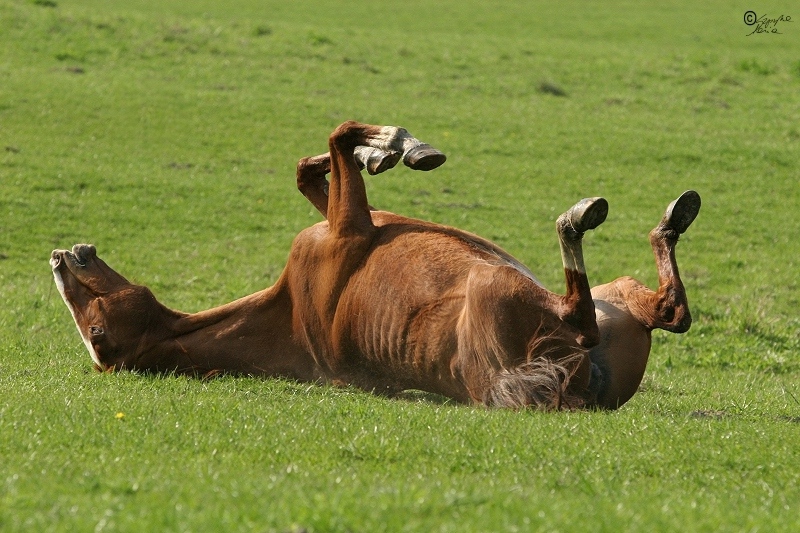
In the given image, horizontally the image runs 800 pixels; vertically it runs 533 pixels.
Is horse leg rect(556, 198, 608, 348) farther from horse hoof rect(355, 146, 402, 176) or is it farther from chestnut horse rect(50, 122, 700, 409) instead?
horse hoof rect(355, 146, 402, 176)

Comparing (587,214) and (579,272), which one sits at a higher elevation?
(587,214)

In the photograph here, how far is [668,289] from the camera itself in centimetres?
701

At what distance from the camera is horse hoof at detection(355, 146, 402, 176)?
783 centimetres

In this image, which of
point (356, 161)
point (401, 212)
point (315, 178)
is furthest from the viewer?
point (401, 212)

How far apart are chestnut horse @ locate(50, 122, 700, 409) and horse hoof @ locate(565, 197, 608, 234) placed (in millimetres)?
12

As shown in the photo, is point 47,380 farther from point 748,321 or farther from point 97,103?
point 97,103

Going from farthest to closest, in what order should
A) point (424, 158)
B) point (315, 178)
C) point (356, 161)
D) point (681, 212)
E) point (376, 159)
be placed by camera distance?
point (315, 178) < point (356, 161) < point (376, 159) < point (424, 158) < point (681, 212)

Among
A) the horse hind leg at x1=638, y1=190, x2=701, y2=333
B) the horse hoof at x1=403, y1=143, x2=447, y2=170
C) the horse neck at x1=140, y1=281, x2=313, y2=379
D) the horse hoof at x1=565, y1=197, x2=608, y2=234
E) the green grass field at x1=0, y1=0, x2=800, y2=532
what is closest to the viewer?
the green grass field at x1=0, y1=0, x2=800, y2=532

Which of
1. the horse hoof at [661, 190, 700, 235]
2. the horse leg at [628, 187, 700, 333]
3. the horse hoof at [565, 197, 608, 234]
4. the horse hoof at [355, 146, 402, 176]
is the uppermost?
the horse hoof at [355, 146, 402, 176]

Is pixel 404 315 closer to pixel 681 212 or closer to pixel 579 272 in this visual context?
pixel 579 272

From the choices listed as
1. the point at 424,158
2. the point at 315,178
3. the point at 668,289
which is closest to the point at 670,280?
the point at 668,289

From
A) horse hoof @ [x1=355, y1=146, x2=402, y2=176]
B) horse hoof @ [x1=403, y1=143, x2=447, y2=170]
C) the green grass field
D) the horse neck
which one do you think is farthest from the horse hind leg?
the horse neck

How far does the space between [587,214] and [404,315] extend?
1382 millimetres

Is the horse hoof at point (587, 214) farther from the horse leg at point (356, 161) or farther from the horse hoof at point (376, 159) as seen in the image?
the horse hoof at point (376, 159)
